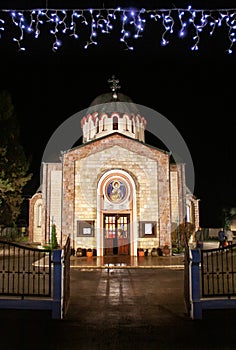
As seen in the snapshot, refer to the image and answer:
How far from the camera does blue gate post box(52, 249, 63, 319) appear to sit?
741 cm

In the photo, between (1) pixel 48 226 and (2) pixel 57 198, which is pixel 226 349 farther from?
(2) pixel 57 198

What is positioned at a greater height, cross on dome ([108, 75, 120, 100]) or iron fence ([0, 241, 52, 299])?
cross on dome ([108, 75, 120, 100])

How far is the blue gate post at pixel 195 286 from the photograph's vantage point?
738cm

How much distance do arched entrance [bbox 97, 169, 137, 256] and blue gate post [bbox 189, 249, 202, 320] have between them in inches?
497

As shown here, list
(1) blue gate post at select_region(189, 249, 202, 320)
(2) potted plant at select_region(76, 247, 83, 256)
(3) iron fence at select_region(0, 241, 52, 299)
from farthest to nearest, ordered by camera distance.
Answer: (2) potted plant at select_region(76, 247, 83, 256) < (3) iron fence at select_region(0, 241, 52, 299) < (1) blue gate post at select_region(189, 249, 202, 320)

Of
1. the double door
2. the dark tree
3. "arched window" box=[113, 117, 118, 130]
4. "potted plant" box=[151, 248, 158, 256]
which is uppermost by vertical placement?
"arched window" box=[113, 117, 118, 130]

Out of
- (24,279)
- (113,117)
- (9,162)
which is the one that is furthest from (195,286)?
(113,117)

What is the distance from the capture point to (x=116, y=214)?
20500mm

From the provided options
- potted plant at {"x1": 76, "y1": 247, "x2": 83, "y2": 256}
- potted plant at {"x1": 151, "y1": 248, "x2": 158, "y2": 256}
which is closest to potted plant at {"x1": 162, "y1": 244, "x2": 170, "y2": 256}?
potted plant at {"x1": 151, "y1": 248, "x2": 158, "y2": 256}

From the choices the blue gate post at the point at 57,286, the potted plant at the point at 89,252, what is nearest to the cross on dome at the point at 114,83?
the potted plant at the point at 89,252

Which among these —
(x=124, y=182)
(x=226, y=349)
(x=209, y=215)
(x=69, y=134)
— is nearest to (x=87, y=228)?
(x=124, y=182)

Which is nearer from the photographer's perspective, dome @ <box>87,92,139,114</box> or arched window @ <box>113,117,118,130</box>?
arched window @ <box>113,117,118,130</box>

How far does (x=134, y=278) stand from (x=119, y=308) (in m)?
4.59

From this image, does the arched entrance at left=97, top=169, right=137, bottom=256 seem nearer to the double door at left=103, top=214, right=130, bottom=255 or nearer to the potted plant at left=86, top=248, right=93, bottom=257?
the double door at left=103, top=214, right=130, bottom=255
